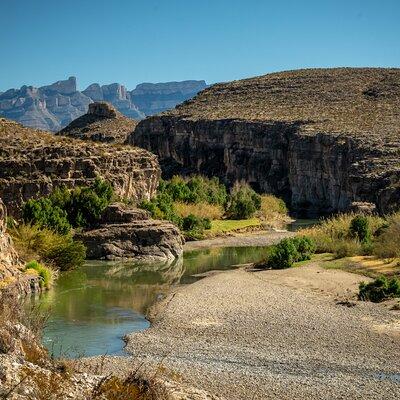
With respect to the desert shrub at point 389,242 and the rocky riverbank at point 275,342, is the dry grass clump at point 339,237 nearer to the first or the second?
the desert shrub at point 389,242

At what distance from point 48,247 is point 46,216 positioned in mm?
6528

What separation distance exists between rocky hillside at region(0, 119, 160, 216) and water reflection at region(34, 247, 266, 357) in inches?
392

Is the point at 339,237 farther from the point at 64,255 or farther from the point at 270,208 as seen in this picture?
the point at 270,208

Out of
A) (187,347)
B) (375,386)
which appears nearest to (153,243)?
(187,347)

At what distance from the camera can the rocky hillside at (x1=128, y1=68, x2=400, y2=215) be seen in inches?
3169

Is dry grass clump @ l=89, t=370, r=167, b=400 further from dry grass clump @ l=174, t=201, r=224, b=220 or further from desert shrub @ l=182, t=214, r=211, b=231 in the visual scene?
dry grass clump @ l=174, t=201, r=224, b=220

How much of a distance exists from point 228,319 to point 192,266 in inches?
679

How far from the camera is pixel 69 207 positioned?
51062 mm

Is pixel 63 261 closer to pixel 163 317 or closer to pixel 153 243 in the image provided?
pixel 153 243

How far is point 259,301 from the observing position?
107 feet

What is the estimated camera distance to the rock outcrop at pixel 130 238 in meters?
47.5

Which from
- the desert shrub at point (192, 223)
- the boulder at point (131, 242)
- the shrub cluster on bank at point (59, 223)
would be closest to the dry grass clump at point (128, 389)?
the shrub cluster on bank at point (59, 223)

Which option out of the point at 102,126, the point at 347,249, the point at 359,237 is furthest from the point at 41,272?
the point at 102,126

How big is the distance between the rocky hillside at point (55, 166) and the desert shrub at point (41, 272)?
15229 millimetres
